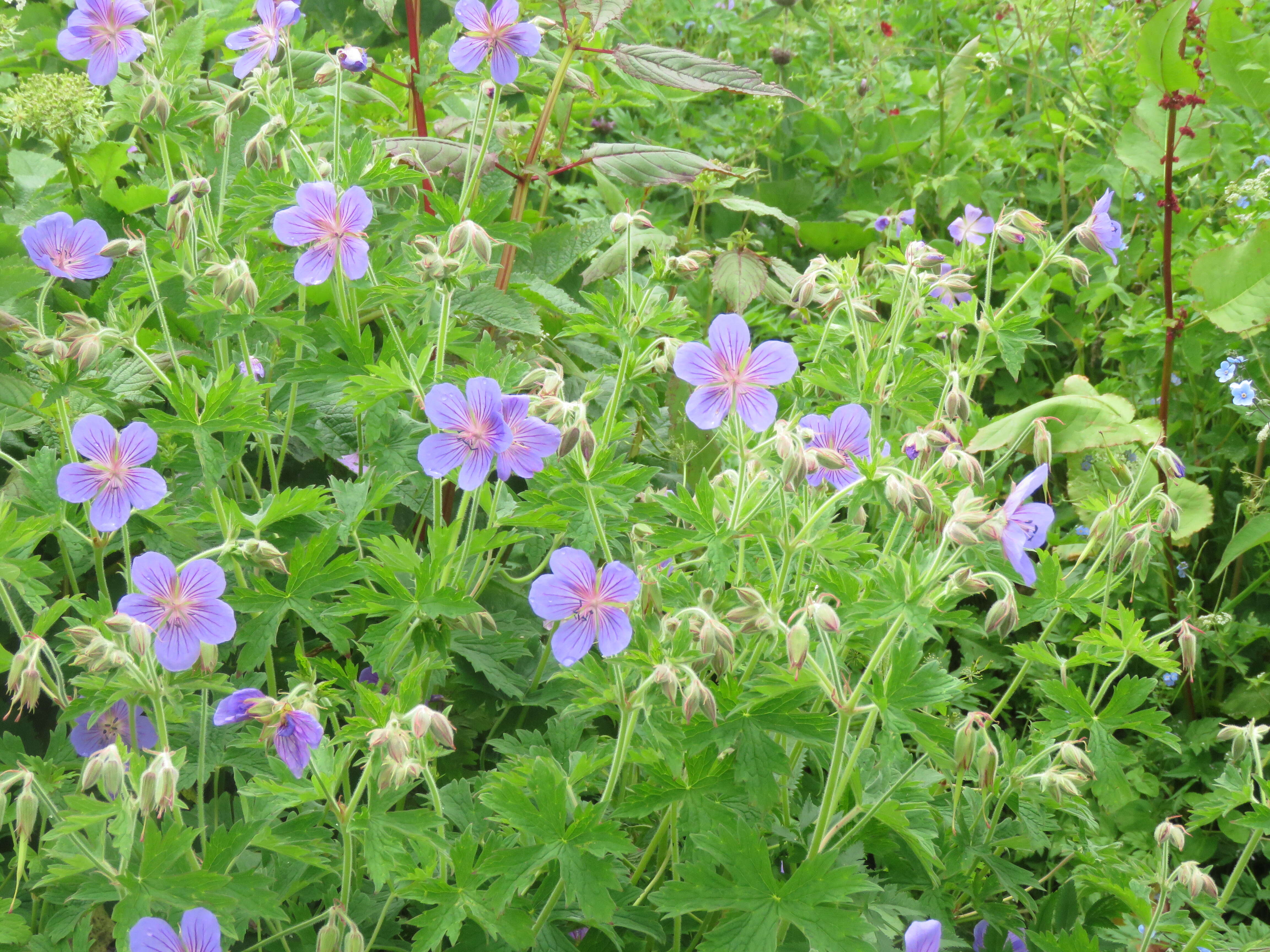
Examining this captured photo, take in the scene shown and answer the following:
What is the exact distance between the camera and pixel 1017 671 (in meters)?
2.75

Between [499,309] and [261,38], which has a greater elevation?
[261,38]

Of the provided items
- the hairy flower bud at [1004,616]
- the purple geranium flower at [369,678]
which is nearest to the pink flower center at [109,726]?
the purple geranium flower at [369,678]

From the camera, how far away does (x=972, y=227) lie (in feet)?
7.44

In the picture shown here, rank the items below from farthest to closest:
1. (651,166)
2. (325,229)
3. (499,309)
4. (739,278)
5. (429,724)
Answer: (739,278), (651,166), (499,309), (325,229), (429,724)

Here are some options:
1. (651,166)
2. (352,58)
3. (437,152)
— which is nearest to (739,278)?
(651,166)

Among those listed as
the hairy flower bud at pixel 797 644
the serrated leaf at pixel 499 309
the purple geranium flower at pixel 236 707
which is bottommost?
the purple geranium flower at pixel 236 707

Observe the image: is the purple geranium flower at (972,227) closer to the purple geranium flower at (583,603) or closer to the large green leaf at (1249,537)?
the large green leaf at (1249,537)

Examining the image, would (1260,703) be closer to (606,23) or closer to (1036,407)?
(1036,407)

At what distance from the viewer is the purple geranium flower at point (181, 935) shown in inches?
48.1

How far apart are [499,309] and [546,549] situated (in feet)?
1.64

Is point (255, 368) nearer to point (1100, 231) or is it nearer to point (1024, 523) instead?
point (1024, 523)

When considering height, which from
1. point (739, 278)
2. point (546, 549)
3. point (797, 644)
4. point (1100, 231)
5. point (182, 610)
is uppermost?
point (1100, 231)

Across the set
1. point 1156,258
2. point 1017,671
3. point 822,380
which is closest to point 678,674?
point 822,380

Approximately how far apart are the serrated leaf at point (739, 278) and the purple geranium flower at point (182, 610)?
1331 mm
